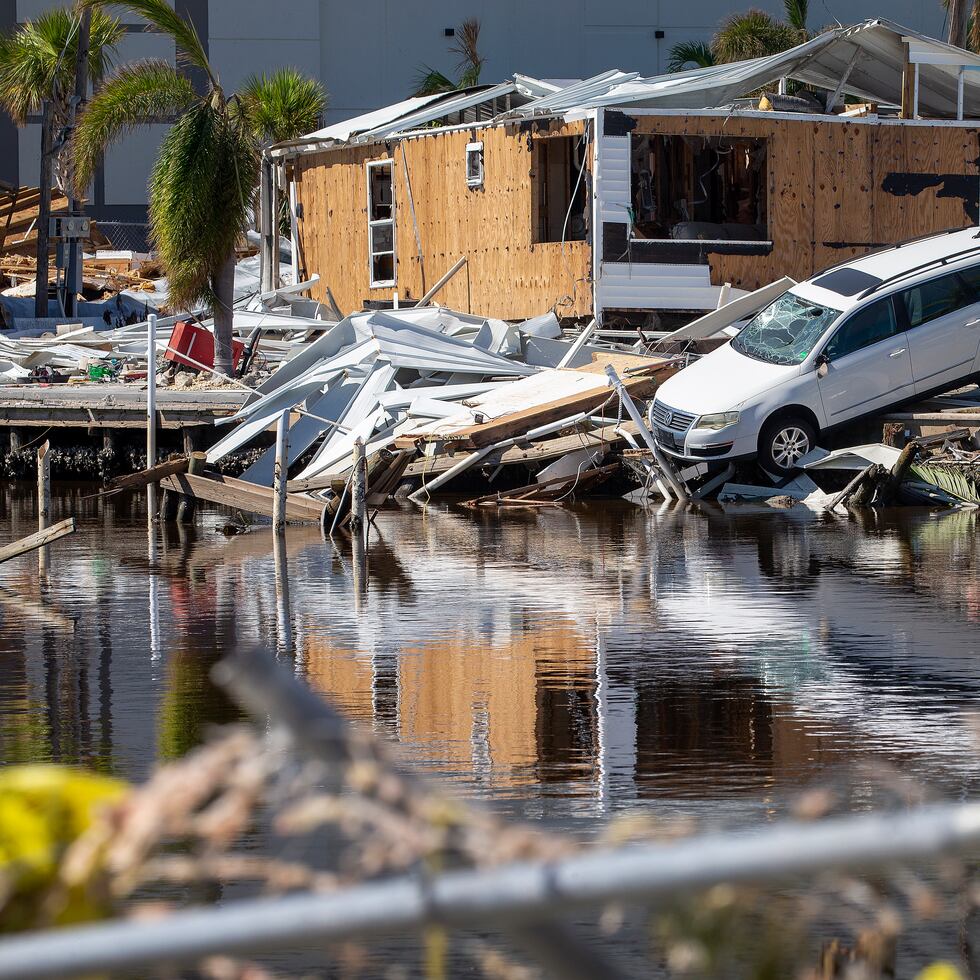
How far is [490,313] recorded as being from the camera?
27.9 m

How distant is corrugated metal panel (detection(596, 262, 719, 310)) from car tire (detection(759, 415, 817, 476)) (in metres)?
5.85

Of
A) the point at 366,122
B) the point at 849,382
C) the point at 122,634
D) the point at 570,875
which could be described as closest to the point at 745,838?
the point at 570,875

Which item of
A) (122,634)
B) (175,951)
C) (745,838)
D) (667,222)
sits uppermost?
(667,222)

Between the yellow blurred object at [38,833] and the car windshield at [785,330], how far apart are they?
60.6ft

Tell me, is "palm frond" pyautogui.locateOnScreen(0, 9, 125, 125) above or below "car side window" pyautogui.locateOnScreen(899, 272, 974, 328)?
above

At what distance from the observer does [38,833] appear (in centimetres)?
190

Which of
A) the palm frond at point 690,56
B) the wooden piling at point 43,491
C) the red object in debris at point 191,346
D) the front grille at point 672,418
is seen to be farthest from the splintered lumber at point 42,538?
the palm frond at point 690,56

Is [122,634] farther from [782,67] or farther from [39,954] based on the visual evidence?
[782,67]

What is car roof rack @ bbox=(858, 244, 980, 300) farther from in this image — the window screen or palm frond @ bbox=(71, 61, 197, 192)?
the window screen

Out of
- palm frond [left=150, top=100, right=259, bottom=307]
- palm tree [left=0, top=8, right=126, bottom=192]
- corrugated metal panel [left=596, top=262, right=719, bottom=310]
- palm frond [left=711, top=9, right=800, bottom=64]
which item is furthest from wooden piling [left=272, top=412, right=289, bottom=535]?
palm frond [left=711, top=9, right=800, bottom=64]

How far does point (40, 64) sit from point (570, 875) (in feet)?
123

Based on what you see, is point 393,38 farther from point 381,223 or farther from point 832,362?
point 832,362

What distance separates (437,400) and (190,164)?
5.19m

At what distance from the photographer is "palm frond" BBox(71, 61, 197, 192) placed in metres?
24.5
